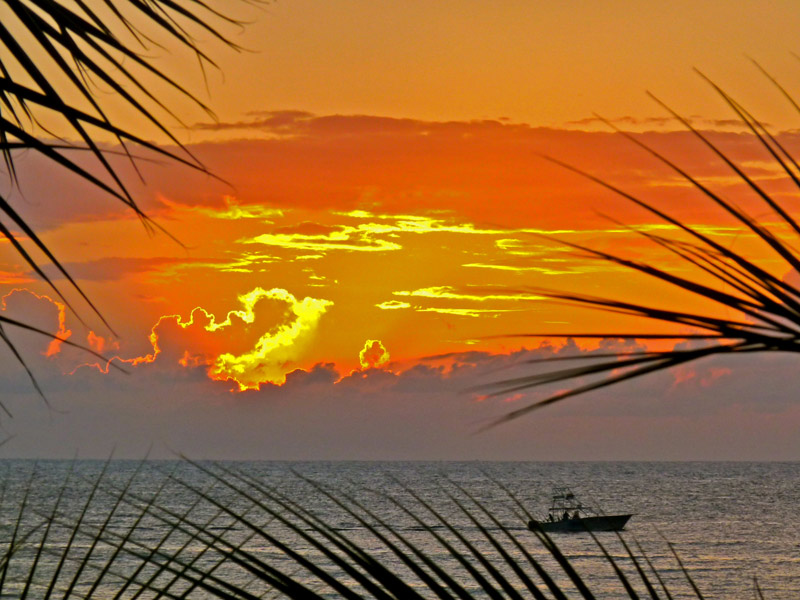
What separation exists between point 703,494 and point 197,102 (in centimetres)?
11687

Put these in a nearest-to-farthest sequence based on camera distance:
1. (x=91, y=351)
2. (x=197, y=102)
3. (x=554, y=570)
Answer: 1. (x=91, y=351)
2. (x=197, y=102)
3. (x=554, y=570)

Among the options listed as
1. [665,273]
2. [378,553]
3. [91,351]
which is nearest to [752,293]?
[665,273]

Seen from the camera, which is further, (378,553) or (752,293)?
(378,553)

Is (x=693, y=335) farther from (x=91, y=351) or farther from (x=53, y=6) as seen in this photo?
(x=53, y=6)

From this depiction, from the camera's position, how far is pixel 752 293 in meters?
1.12

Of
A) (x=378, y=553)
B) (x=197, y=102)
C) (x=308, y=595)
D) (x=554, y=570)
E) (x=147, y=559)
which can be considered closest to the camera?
(x=308, y=595)

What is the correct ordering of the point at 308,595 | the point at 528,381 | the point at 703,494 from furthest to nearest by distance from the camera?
the point at 703,494, the point at 308,595, the point at 528,381

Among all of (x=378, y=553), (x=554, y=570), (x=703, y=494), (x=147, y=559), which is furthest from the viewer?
(x=703, y=494)

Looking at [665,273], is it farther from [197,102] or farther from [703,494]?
[703,494]

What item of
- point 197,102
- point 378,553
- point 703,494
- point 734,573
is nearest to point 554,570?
point 734,573

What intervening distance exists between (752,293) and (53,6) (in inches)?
47.1

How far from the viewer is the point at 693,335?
1.08 meters

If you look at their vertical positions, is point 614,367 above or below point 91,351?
below

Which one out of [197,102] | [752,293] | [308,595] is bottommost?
[308,595]
